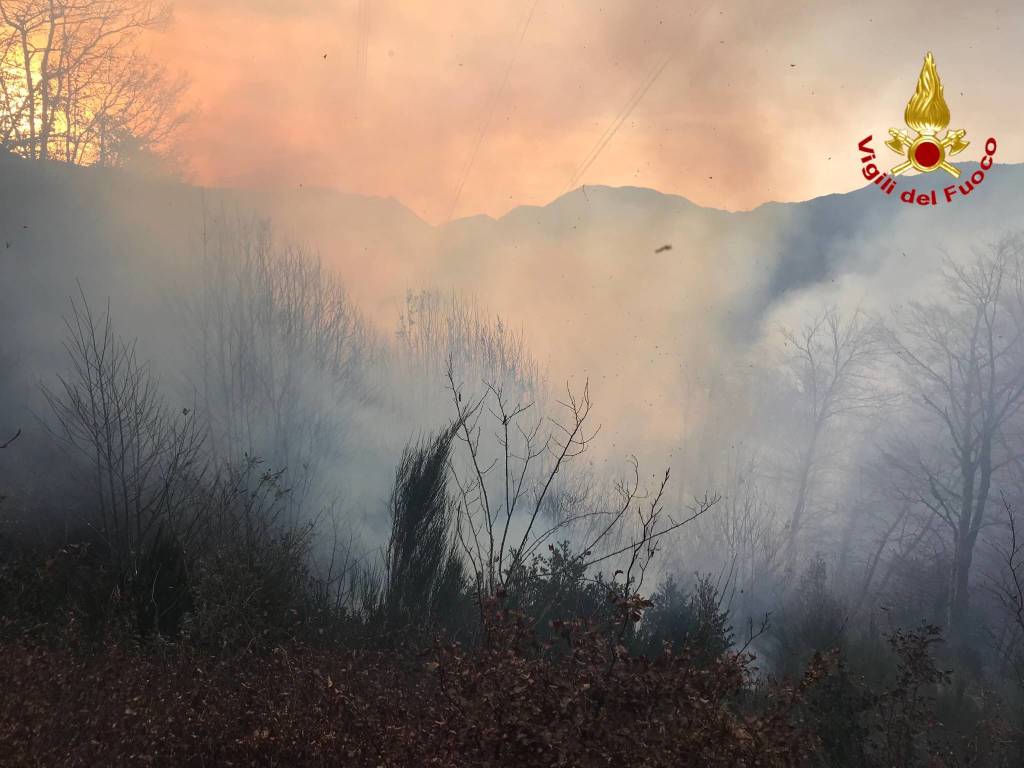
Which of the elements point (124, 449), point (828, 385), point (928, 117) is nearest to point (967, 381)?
point (828, 385)

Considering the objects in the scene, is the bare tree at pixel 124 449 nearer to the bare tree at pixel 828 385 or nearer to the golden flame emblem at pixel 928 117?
the golden flame emblem at pixel 928 117

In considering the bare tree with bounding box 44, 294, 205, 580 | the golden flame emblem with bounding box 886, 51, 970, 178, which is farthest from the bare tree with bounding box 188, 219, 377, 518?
the golden flame emblem with bounding box 886, 51, 970, 178

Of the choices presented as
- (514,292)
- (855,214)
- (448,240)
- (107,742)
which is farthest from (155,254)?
(855,214)

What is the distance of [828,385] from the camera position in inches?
1187

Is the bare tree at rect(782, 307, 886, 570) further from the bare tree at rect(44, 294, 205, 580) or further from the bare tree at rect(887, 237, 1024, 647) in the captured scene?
the bare tree at rect(44, 294, 205, 580)

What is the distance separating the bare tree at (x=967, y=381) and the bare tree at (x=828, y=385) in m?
1.76

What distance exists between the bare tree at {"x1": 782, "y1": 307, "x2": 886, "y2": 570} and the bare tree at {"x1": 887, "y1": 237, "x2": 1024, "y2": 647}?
5.77 ft

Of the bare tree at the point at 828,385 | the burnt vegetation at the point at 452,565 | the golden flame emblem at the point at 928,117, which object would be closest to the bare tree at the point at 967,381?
the burnt vegetation at the point at 452,565

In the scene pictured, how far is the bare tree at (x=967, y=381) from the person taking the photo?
76.5 ft

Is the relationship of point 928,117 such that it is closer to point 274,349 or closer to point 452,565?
point 452,565

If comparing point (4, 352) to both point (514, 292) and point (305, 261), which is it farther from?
point (514, 292)

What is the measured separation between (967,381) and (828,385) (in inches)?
239

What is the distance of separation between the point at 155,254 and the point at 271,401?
5.24 meters

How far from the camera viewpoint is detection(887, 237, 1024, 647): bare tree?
76.5 feet
